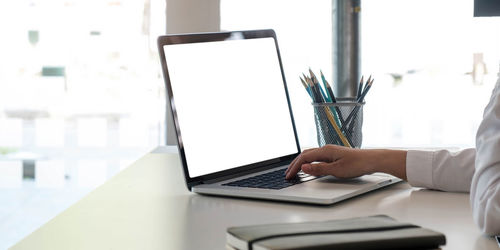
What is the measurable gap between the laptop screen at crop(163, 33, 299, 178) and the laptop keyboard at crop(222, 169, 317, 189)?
49mm

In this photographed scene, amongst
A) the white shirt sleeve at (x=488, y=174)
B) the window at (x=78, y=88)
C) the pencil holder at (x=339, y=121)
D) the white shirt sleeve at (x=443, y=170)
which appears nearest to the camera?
the white shirt sleeve at (x=488, y=174)

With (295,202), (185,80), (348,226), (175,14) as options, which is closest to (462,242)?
(348,226)

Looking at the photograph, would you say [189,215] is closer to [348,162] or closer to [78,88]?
A: [348,162]

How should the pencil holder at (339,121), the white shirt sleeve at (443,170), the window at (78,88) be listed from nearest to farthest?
the white shirt sleeve at (443,170) → the pencil holder at (339,121) → the window at (78,88)

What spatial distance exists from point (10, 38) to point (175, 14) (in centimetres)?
81

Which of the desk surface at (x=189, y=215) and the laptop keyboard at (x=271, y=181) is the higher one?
the laptop keyboard at (x=271, y=181)

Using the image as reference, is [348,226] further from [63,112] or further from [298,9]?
[63,112]

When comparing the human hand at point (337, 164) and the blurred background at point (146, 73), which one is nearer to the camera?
the human hand at point (337, 164)

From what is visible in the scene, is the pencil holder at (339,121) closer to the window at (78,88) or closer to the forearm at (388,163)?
the forearm at (388,163)

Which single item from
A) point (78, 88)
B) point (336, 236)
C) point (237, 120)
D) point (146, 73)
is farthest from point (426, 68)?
point (336, 236)

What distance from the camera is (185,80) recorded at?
1204 mm

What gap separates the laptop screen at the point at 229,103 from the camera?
1188 millimetres

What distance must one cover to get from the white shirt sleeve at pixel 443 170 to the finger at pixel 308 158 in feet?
0.45

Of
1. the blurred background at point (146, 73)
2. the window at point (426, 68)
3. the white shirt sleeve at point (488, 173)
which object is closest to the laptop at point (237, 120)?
the white shirt sleeve at point (488, 173)
